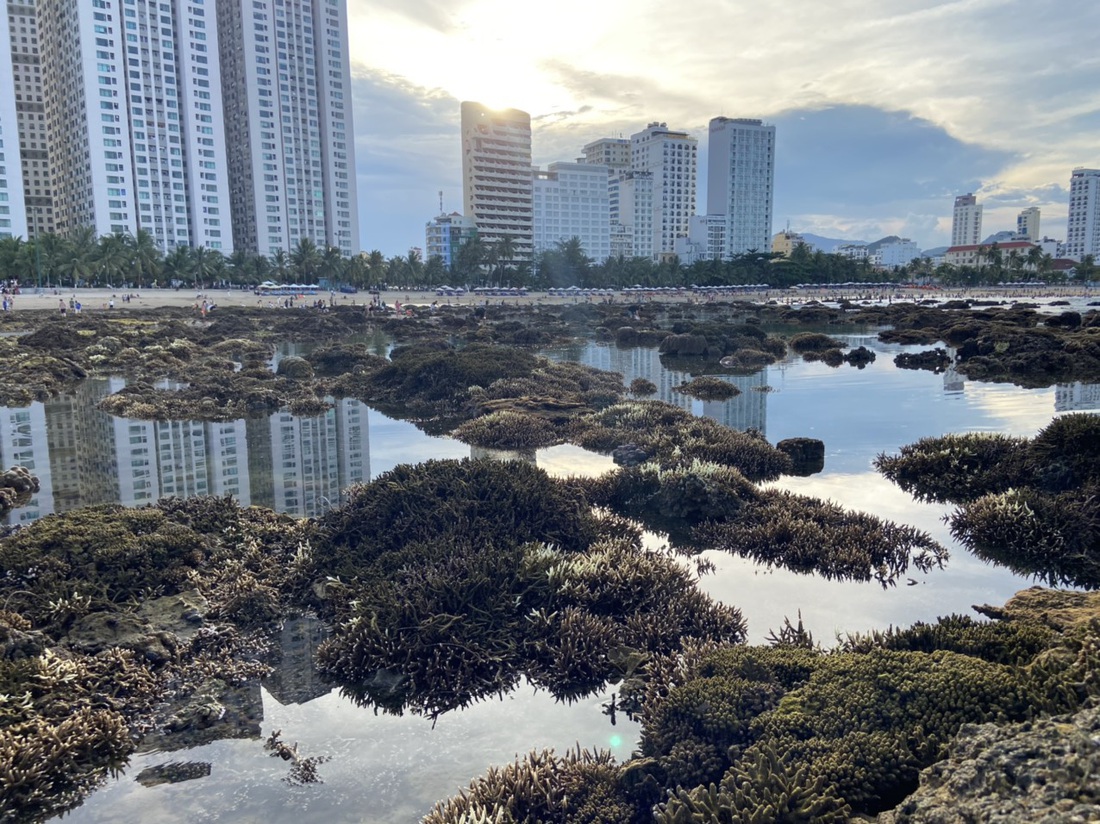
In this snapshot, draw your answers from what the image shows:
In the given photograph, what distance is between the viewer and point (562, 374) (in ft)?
91.7

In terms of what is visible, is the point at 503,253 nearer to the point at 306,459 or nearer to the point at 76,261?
the point at 76,261

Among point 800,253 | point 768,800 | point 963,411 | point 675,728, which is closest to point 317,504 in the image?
point 675,728

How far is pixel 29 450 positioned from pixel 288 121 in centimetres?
16849

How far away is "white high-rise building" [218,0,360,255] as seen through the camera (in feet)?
525

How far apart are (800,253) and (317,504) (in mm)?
151308

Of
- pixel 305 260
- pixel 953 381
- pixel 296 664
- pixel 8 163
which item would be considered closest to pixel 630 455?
pixel 296 664

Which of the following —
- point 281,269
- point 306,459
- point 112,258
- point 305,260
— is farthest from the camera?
point 281,269

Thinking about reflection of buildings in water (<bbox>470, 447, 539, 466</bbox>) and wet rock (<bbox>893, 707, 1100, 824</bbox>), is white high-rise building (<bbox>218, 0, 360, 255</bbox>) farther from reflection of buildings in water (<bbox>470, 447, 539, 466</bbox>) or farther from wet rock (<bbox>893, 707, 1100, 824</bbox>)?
wet rock (<bbox>893, 707, 1100, 824</bbox>)

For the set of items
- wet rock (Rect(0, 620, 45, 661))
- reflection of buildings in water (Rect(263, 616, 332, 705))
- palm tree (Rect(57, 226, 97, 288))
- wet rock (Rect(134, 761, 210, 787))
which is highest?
palm tree (Rect(57, 226, 97, 288))

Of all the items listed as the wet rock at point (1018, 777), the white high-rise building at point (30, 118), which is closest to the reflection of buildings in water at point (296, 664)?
the wet rock at point (1018, 777)

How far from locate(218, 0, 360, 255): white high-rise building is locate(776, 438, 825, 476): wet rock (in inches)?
6228

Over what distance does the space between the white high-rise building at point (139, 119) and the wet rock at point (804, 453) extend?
5970 inches

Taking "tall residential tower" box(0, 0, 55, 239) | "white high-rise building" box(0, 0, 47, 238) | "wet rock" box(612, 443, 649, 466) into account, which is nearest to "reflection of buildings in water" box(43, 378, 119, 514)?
"wet rock" box(612, 443, 649, 466)

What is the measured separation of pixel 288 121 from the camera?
164 metres
